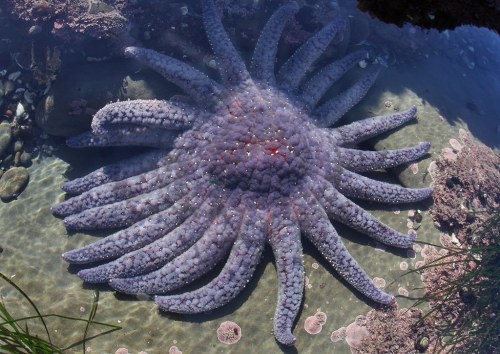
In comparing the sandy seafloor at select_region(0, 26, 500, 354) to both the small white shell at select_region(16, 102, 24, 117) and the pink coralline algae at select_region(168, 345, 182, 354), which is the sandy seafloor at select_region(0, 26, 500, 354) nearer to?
the pink coralline algae at select_region(168, 345, 182, 354)

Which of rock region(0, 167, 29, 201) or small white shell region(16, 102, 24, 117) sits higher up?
small white shell region(16, 102, 24, 117)

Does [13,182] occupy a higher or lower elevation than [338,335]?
lower

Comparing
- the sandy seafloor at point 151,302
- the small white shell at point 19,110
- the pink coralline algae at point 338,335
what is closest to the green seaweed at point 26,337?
the sandy seafloor at point 151,302

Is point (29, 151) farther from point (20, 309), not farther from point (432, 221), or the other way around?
point (432, 221)

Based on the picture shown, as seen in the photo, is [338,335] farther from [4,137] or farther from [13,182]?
[4,137]

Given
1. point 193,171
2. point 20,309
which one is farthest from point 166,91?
point 20,309

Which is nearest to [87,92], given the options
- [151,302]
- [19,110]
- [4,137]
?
[19,110]

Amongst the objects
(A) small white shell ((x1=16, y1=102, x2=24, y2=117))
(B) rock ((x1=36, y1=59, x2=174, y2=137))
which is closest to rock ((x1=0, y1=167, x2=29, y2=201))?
(B) rock ((x1=36, y1=59, x2=174, y2=137))
